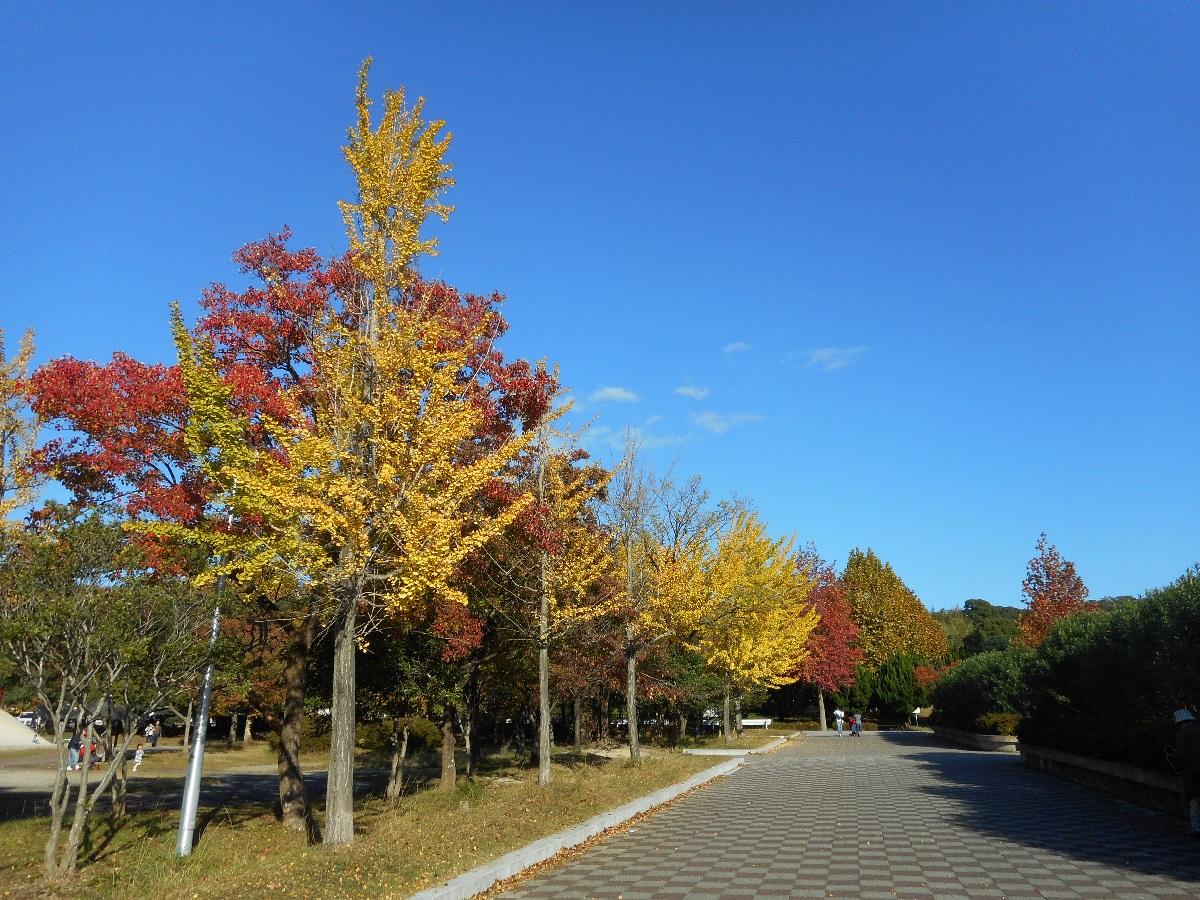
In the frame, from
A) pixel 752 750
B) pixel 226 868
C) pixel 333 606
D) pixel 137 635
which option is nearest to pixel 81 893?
pixel 226 868

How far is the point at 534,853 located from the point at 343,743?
2.49 m

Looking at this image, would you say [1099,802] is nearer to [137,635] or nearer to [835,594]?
[137,635]

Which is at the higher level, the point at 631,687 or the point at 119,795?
the point at 631,687

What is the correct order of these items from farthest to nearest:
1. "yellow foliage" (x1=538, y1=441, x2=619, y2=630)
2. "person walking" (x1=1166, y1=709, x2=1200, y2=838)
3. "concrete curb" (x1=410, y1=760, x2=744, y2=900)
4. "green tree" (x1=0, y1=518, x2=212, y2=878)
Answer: "yellow foliage" (x1=538, y1=441, x2=619, y2=630)
"person walking" (x1=1166, y1=709, x2=1200, y2=838)
"green tree" (x1=0, y1=518, x2=212, y2=878)
"concrete curb" (x1=410, y1=760, x2=744, y2=900)

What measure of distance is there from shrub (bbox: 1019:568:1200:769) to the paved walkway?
1100 millimetres

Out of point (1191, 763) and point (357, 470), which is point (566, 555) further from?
point (1191, 763)

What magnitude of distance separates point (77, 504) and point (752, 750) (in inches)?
963

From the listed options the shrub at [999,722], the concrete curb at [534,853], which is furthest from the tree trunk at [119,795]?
the shrub at [999,722]

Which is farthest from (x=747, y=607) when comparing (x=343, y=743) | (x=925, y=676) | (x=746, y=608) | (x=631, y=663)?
(x=925, y=676)

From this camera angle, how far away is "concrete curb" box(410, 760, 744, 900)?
7643 mm

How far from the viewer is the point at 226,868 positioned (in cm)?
932

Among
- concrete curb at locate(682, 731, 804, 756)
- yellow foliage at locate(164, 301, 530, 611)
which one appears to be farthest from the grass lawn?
concrete curb at locate(682, 731, 804, 756)

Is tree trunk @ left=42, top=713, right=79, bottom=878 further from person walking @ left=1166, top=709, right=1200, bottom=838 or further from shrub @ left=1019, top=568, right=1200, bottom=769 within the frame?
shrub @ left=1019, top=568, right=1200, bottom=769

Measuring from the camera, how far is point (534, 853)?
31.2 feet
